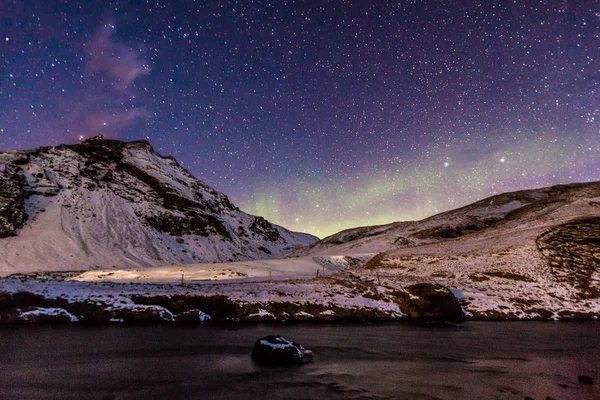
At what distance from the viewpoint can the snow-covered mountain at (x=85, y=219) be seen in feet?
404

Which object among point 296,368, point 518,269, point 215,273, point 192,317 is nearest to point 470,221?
point 518,269

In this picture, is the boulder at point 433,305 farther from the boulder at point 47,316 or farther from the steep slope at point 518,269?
the boulder at point 47,316

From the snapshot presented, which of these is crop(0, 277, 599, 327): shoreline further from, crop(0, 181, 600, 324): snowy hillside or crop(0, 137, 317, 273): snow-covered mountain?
crop(0, 137, 317, 273): snow-covered mountain

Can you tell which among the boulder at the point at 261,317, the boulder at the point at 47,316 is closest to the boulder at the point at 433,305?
the boulder at the point at 261,317

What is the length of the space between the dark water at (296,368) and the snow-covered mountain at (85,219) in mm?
103614

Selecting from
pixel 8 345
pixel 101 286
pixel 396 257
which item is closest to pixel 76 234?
pixel 101 286

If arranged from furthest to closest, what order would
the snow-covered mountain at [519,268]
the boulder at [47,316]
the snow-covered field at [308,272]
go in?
the snow-covered mountain at [519,268], the snow-covered field at [308,272], the boulder at [47,316]

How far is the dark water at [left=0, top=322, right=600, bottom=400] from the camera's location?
573 inches

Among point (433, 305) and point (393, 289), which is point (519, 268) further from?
point (393, 289)

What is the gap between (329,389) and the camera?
14.9m

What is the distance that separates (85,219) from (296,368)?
155 meters

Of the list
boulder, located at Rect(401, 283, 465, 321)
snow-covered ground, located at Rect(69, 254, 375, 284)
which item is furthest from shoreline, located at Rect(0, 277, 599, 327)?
snow-covered ground, located at Rect(69, 254, 375, 284)

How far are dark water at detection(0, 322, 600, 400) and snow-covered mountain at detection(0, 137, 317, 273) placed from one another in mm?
103614

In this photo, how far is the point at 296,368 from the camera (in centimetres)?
1858
